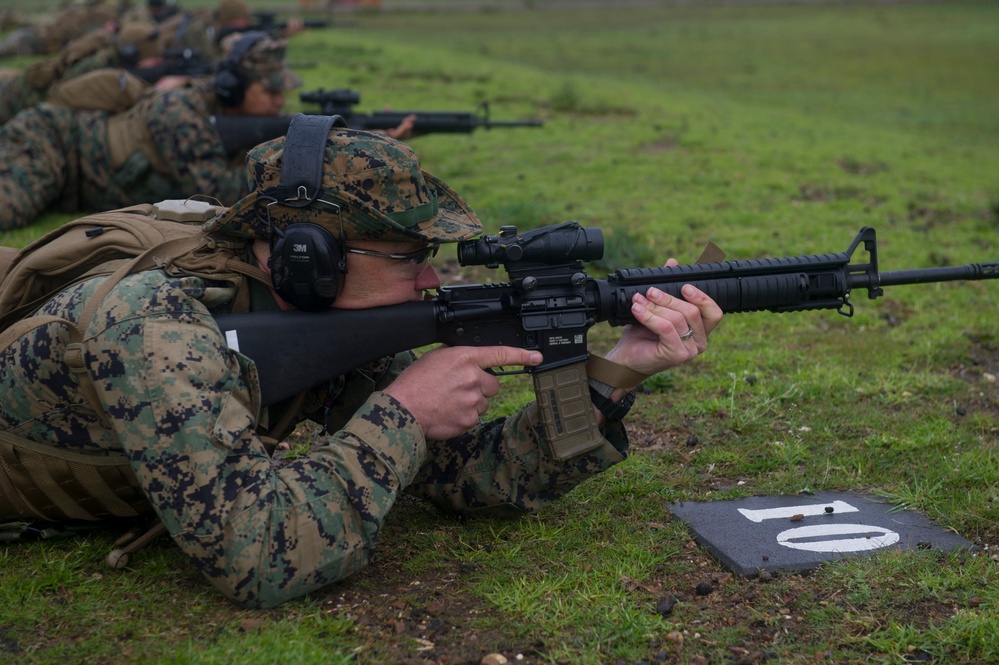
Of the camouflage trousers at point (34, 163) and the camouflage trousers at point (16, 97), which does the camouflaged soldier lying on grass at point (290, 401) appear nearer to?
the camouflage trousers at point (34, 163)

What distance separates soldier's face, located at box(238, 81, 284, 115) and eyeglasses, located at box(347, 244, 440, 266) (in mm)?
6746

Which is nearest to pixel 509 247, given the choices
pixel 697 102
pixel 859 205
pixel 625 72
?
pixel 859 205

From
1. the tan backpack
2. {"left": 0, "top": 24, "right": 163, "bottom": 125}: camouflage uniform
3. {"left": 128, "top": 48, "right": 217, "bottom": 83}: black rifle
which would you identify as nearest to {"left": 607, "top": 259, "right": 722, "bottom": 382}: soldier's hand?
the tan backpack

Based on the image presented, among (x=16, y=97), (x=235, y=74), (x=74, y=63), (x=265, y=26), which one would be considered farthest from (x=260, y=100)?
(x=265, y=26)

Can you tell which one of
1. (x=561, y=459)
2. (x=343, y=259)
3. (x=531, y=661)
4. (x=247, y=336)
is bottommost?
(x=531, y=661)

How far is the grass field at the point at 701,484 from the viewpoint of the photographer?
3.44 metres

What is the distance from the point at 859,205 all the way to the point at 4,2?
46.3 metres

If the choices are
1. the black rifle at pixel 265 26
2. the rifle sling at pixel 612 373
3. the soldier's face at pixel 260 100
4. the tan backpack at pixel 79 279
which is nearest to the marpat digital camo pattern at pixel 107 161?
the soldier's face at pixel 260 100

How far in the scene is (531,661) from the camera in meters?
3.37

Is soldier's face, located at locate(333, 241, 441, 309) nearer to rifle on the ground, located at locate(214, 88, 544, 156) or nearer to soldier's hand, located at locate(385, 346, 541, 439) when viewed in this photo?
soldier's hand, located at locate(385, 346, 541, 439)

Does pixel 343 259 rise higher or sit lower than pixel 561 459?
higher

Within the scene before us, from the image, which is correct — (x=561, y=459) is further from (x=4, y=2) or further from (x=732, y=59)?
(x=4, y=2)

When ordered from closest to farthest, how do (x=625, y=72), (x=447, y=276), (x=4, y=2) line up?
(x=447, y=276) < (x=625, y=72) < (x=4, y=2)

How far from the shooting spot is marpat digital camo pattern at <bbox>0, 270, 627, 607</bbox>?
319 centimetres
